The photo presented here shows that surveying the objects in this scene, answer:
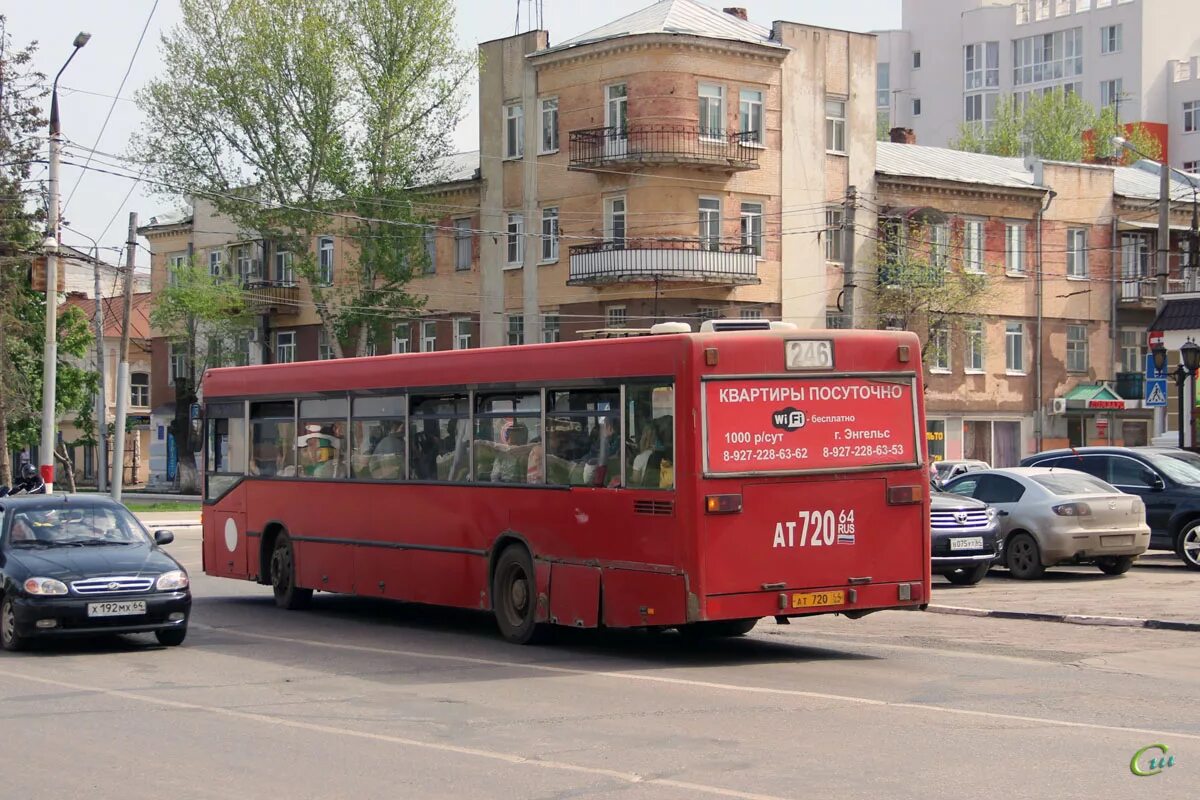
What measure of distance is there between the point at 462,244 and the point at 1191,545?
118 feet

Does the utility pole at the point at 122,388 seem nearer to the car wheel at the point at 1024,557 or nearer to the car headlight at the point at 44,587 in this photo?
the car wheel at the point at 1024,557

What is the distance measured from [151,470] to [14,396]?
23.0 m

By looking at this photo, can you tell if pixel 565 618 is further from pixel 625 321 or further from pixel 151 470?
pixel 151 470

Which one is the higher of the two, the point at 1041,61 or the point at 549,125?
the point at 1041,61

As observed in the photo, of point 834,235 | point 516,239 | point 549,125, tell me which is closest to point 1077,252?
point 834,235

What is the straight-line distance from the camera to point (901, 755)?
945cm

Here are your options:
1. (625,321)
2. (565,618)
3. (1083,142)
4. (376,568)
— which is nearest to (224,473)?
(376,568)

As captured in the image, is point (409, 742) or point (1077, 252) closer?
point (409, 742)

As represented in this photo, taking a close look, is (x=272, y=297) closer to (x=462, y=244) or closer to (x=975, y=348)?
(x=462, y=244)

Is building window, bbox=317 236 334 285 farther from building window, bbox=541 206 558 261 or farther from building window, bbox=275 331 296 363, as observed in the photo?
building window, bbox=541 206 558 261

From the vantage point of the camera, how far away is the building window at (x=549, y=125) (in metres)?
52.0

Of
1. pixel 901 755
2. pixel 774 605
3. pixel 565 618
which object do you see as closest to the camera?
pixel 901 755

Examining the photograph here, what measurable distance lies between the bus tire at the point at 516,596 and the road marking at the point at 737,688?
852mm

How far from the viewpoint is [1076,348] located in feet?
193
